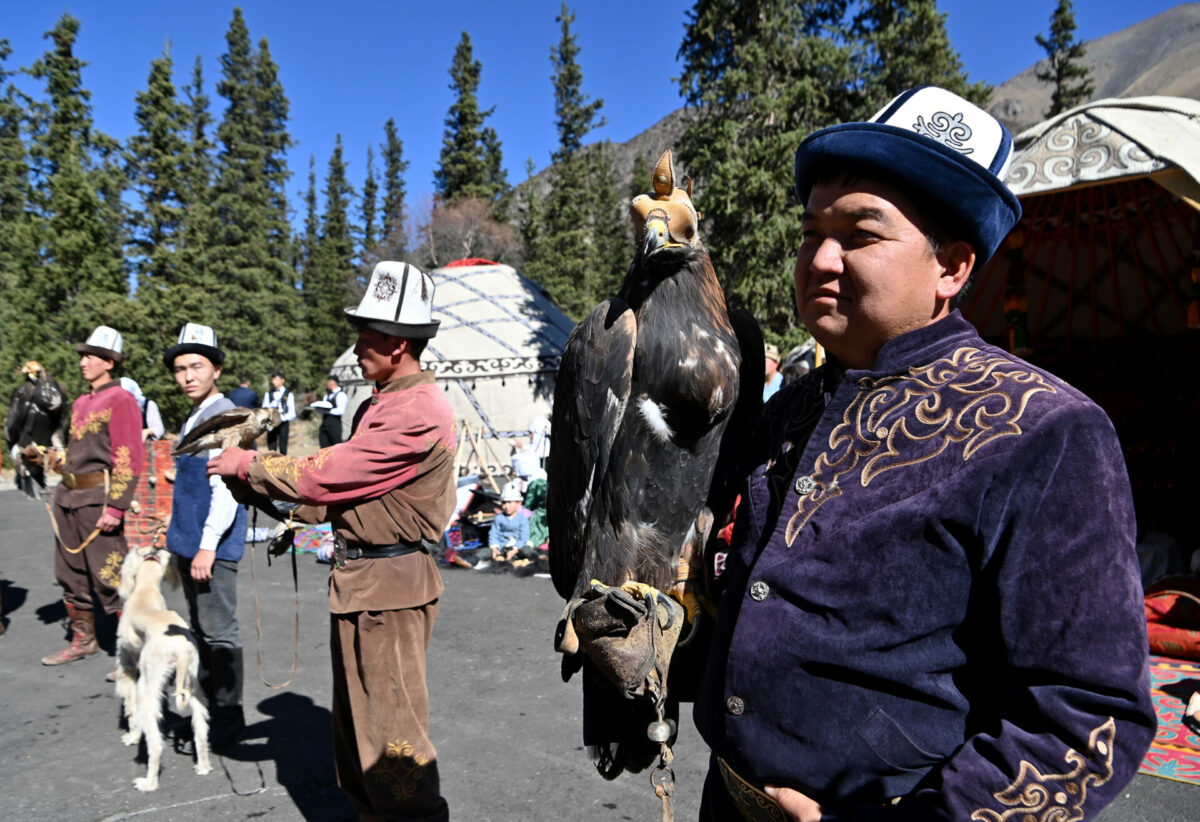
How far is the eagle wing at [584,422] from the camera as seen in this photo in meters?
1.99

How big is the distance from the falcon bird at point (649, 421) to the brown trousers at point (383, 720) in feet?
4.66

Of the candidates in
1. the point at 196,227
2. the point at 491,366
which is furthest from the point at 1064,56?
the point at 196,227

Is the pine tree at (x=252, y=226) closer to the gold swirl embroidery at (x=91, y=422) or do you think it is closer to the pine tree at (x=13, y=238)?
the pine tree at (x=13, y=238)

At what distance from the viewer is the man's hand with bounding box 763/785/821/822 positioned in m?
1.20

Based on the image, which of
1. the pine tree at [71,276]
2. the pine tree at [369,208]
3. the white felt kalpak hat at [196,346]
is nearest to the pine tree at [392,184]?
the pine tree at [369,208]

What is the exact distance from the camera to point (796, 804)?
122cm

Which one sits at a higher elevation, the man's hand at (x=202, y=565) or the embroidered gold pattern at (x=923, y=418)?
the embroidered gold pattern at (x=923, y=418)

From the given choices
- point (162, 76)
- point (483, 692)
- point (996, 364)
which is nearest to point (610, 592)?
point (996, 364)

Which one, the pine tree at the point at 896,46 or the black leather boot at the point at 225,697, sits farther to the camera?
the pine tree at the point at 896,46

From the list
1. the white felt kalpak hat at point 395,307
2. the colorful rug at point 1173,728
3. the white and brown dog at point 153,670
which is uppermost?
the white felt kalpak hat at point 395,307

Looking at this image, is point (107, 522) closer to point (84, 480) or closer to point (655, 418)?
point (84, 480)

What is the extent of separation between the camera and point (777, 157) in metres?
13.6

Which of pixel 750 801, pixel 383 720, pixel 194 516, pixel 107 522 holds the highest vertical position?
pixel 750 801

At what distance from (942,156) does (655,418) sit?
3.19 feet
